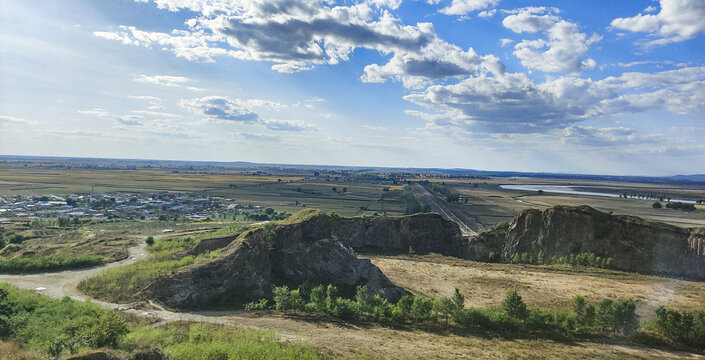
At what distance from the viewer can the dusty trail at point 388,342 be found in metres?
23.0

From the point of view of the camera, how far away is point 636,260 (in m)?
Answer: 49.0

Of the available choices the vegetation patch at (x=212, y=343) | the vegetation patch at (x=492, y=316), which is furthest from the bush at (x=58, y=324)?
the vegetation patch at (x=492, y=316)

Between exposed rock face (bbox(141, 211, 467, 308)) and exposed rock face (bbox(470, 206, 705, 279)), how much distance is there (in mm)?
30721

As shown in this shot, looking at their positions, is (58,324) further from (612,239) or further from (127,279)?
(612,239)

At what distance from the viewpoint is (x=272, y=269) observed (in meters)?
40.7

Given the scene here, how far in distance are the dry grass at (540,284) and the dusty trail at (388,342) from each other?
9.95 meters

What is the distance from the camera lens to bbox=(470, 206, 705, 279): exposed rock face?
46656 millimetres

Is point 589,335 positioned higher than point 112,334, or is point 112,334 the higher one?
point 112,334

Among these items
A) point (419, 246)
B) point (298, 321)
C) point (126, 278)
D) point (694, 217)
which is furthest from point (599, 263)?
point (694, 217)

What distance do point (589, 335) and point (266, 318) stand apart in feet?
79.5

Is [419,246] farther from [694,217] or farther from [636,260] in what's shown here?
[694,217]

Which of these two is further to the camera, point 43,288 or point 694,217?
point 694,217

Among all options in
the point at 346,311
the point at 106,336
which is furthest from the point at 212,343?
the point at 346,311

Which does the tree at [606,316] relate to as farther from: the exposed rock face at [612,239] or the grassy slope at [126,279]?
the grassy slope at [126,279]
